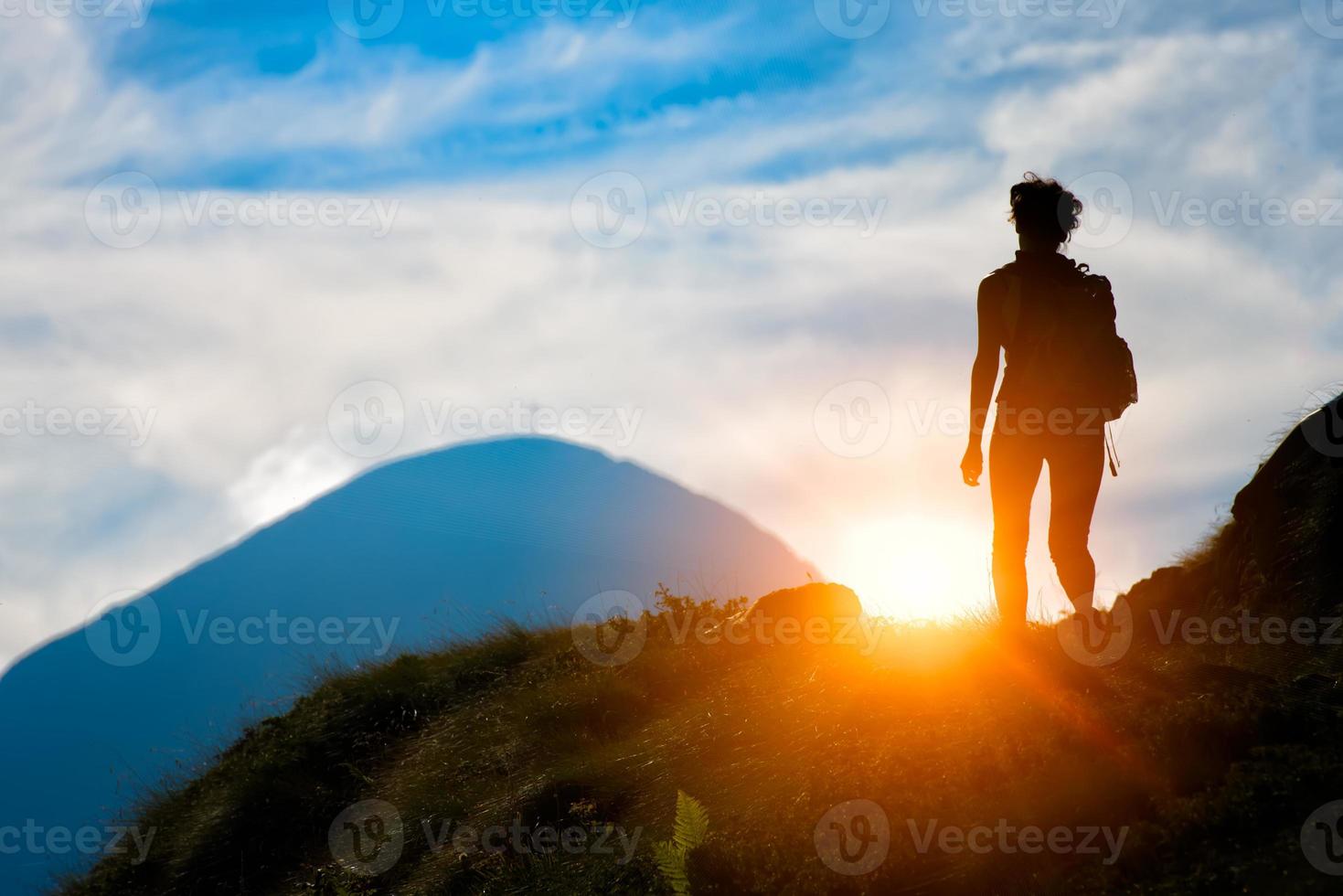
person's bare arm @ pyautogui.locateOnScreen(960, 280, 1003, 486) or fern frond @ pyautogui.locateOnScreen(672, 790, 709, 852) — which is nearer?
fern frond @ pyautogui.locateOnScreen(672, 790, 709, 852)

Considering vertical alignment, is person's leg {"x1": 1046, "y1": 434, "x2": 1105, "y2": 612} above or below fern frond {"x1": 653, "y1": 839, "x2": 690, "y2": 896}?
above

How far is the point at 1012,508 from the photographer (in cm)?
638

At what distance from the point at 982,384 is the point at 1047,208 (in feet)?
3.72

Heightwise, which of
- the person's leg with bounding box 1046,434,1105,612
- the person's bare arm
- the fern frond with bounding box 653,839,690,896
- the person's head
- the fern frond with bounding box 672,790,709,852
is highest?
the person's head

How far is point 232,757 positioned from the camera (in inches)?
452

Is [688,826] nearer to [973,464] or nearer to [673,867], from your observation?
[673,867]

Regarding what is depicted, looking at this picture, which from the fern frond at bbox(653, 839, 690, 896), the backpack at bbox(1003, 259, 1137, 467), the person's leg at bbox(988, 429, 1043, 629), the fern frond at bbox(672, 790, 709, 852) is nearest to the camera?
the fern frond at bbox(653, 839, 690, 896)

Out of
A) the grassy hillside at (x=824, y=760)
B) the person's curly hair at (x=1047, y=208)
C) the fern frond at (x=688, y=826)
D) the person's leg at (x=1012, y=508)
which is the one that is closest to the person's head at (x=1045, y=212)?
the person's curly hair at (x=1047, y=208)

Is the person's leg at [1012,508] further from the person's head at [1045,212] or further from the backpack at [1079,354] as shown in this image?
the person's head at [1045,212]

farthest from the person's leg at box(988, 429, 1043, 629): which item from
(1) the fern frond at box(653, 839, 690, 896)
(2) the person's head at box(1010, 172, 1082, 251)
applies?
(1) the fern frond at box(653, 839, 690, 896)

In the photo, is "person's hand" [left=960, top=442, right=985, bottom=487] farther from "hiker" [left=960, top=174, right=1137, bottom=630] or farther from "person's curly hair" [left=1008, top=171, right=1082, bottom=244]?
"person's curly hair" [left=1008, top=171, right=1082, bottom=244]

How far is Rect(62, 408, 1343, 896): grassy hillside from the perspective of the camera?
452 centimetres

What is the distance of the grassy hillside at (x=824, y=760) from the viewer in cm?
452

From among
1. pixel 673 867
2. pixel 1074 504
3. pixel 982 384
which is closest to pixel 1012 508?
pixel 1074 504
